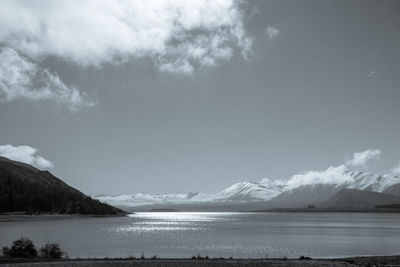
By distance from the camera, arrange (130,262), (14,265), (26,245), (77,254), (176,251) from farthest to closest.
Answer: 1. (176,251)
2. (77,254)
3. (26,245)
4. (130,262)
5. (14,265)

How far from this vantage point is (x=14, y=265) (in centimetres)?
5088

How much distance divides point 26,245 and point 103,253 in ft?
64.3

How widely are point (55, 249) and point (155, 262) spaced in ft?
64.9

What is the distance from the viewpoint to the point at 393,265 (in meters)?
53.3

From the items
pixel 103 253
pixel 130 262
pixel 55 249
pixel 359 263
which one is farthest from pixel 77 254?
pixel 359 263

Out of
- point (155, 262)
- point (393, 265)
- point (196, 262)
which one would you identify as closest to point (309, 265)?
point (393, 265)

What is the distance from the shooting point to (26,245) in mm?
65500

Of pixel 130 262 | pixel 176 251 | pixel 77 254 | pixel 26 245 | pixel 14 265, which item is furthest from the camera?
pixel 176 251

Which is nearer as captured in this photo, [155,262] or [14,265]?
[14,265]

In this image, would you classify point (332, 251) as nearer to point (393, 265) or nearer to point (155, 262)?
point (393, 265)

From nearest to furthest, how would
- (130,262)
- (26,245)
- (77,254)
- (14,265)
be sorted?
1. (14,265)
2. (130,262)
3. (26,245)
4. (77,254)

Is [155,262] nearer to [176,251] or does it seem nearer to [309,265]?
[309,265]

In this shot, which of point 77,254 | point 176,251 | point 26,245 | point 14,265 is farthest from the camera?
point 176,251

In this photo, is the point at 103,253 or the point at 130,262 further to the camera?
the point at 103,253
